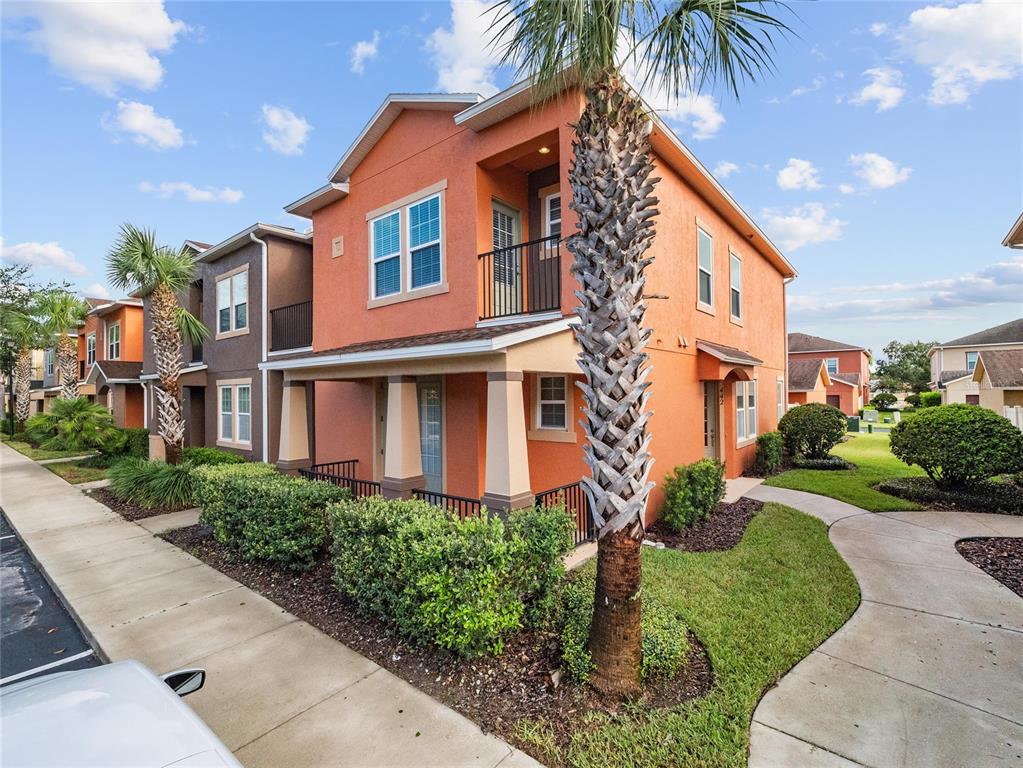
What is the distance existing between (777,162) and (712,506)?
337 inches

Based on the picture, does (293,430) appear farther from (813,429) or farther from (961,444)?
(813,429)

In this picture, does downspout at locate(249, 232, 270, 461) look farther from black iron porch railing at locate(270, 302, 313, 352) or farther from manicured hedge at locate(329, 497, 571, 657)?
manicured hedge at locate(329, 497, 571, 657)

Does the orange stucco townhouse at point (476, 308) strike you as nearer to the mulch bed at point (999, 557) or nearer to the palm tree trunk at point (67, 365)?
the mulch bed at point (999, 557)

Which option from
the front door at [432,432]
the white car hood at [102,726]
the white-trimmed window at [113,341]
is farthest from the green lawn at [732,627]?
the white-trimmed window at [113,341]

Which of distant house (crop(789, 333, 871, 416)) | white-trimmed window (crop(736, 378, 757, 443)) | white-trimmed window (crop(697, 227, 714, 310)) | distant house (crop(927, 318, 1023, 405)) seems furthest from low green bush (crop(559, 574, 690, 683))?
distant house (crop(789, 333, 871, 416))

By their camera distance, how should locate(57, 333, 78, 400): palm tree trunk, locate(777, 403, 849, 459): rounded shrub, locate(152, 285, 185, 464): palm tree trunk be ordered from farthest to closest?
locate(57, 333, 78, 400): palm tree trunk → locate(777, 403, 849, 459): rounded shrub → locate(152, 285, 185, 464): palm tree trunk

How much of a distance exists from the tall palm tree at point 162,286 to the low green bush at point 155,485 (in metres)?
1.42

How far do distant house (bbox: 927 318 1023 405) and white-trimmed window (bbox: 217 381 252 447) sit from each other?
45215mm

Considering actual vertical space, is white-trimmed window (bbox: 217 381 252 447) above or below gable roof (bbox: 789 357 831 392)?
below

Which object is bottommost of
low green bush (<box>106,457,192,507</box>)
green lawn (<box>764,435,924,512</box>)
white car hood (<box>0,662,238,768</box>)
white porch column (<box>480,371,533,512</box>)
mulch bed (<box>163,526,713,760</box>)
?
mulch bed (<box>163,526,713,760</box>)

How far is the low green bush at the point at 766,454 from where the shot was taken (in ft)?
45.5

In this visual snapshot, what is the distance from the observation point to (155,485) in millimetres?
10898

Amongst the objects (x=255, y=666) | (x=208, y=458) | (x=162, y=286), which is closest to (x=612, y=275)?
(x=255, y=666)

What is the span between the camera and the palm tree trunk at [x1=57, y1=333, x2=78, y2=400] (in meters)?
24.7
